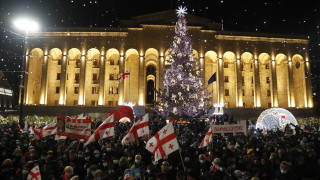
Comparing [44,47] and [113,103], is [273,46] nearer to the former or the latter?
[113,103]

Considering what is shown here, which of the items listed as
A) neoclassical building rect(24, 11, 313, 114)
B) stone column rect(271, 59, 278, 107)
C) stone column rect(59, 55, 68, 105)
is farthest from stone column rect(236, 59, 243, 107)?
stone column rect(59, 55, 68, 105)

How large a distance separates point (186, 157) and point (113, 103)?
129 feet

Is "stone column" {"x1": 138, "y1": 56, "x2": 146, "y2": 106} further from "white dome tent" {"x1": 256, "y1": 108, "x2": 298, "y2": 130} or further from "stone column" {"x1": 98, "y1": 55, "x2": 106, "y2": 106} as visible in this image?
"white dome tent" {"x1": 256, "y1": 108, "x2": 298, "y2": 130}

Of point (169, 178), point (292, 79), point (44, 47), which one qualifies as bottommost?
point (169, 178)

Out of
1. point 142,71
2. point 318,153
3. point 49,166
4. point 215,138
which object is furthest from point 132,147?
point 142,71

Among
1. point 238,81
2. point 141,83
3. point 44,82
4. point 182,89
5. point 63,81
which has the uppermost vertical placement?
A: point 238,81

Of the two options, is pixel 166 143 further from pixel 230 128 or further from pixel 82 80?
pixel 82 80

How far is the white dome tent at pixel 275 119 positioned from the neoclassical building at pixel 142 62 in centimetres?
2698

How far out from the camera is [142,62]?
4678 centimetres

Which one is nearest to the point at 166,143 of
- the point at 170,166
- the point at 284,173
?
the point at 170,166

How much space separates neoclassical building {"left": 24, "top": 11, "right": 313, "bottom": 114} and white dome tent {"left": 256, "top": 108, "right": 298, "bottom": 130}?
2698cm

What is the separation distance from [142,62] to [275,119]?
3004 cm

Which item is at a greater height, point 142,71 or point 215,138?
point 142,71

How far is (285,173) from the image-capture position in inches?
274
